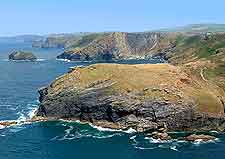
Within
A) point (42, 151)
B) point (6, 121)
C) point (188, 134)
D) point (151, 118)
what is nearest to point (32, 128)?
point (6, 121)

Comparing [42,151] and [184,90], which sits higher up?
[184,90]

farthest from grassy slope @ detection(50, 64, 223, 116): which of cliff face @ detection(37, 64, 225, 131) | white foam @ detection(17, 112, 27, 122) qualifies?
white foam @ detection(17, 112, 27, 122)

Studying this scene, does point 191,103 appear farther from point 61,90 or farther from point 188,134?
point 61,90

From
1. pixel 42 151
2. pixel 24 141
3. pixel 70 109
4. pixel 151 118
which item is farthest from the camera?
pixel 70 109

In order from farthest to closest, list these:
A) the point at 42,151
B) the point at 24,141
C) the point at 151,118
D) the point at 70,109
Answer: the point at 70,109
the point at 151,118
the point at 24,141
the point at 42,151

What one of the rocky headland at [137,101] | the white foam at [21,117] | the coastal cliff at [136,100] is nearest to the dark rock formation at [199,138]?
the rocky headland at [137,101]

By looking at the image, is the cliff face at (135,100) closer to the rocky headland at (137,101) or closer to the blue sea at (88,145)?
the rocky headland at (137,101)

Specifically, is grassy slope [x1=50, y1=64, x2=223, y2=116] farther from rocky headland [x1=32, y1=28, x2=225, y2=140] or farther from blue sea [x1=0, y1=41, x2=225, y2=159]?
blue sea [x1=0, y1=41, x2=225, y2=159]

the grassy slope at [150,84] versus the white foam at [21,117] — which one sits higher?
the grassy slope at [150,84]
